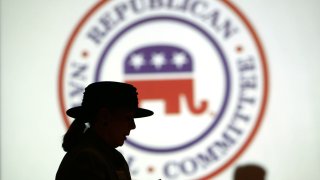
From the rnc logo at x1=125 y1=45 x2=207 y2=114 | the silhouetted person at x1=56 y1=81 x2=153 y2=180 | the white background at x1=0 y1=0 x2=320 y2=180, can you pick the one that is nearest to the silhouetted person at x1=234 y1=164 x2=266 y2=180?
the white background at x1=0 y1=0 x2=320 y2=180

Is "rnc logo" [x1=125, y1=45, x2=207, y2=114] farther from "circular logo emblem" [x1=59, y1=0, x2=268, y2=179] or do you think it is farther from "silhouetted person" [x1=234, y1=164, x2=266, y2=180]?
"silhouetted person" [x1=234, y1=164, x2=266, y2=180]

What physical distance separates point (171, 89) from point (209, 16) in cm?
45

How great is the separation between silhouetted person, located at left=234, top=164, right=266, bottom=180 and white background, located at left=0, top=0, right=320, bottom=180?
0.09 ft

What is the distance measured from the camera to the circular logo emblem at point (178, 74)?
2484 mm

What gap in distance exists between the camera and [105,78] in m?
2.55

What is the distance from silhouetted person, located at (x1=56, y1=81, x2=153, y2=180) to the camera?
1.36 meters

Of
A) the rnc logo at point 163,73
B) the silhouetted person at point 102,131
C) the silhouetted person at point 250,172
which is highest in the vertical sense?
the rnc logo at point 163,73

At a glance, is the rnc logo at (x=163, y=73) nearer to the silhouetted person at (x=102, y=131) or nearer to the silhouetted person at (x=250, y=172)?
Result: the silhouetted person at (x=250, y=172)

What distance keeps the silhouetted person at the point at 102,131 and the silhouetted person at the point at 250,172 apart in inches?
41.0
